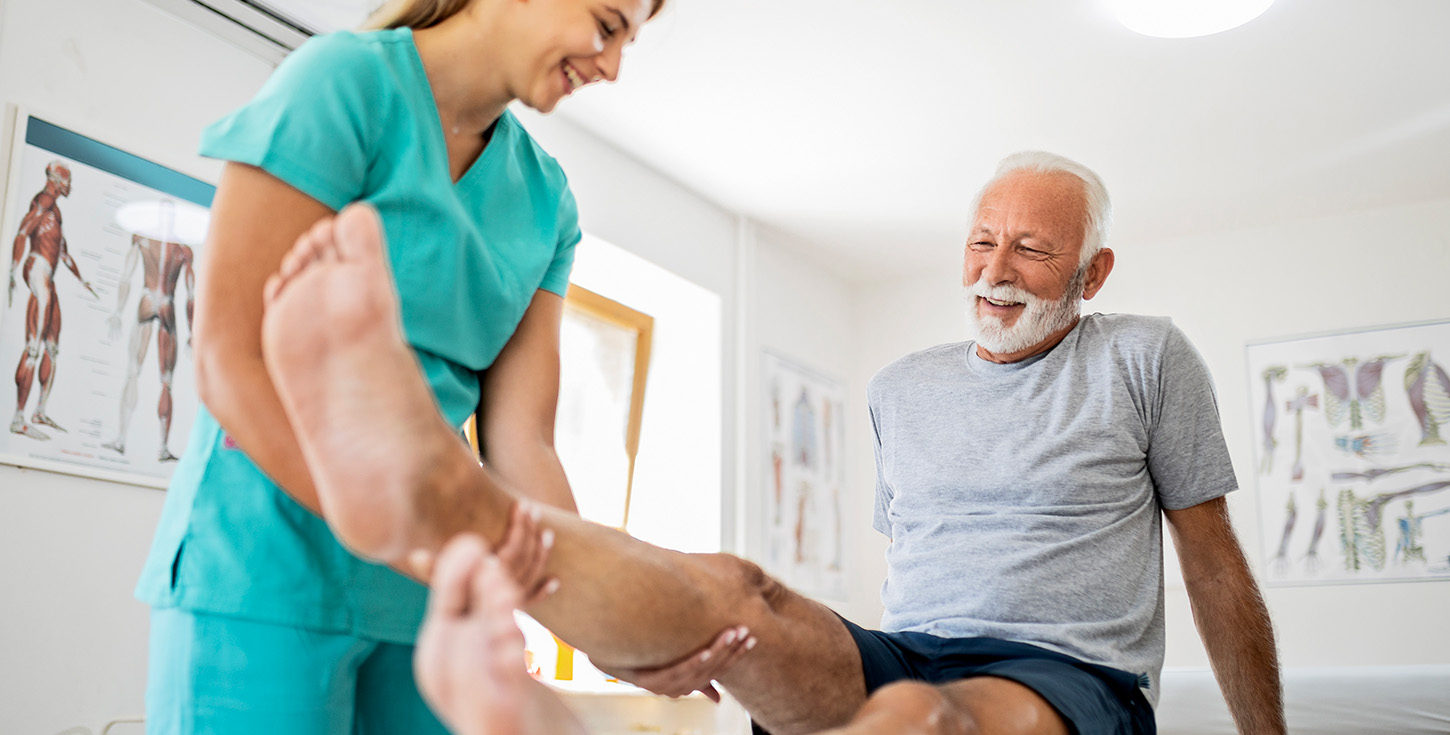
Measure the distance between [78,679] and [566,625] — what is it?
195cm

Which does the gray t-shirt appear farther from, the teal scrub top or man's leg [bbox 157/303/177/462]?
man's leg [bbox 157/303/177/462]

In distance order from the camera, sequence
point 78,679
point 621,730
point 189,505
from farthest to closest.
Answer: point 621,730, point 78,679, point 189,505

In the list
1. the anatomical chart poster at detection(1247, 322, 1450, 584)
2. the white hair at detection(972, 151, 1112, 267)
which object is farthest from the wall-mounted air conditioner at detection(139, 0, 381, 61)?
the anatomical chart poster at detection(1247, 322, 1450, 584)

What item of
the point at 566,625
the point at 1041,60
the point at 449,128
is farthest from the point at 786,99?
the point at 566,625

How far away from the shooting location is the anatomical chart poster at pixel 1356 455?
455cm

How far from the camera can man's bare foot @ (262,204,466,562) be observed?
79cm

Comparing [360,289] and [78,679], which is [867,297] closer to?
[78,679]

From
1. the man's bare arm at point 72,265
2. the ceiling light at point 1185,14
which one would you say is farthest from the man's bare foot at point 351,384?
the ceiling light at point 1185,14

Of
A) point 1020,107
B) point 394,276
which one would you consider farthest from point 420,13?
point 1020,107

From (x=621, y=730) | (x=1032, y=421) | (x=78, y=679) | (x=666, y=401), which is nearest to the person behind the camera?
(x=1032, y=421)

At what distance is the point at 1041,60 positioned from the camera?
3.71 m

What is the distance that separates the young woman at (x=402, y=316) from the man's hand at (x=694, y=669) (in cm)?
20

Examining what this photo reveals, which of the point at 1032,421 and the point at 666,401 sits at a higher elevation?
the point at 666,401

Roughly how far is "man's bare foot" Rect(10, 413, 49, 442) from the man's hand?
1.87 meters
